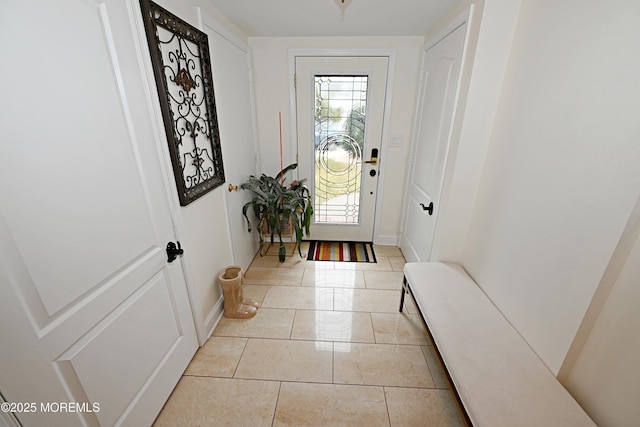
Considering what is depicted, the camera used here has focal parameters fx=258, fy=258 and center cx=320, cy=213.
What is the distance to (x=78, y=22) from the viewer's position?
85cm

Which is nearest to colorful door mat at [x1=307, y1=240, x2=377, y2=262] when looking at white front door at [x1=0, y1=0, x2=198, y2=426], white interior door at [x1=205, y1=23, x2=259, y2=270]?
white interior door at [x1=205, y1=23, x2=259, y2=270]

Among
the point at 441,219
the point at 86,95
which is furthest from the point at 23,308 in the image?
the point at 441,219

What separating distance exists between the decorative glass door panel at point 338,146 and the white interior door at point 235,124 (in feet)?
2.34

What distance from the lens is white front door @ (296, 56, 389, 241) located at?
2.55 meters

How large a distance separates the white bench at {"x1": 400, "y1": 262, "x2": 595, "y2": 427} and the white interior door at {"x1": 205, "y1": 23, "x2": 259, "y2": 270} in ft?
5.16

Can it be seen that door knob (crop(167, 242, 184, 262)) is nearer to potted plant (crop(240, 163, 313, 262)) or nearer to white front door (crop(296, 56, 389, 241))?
potted plant (crop(240, 163, 313, 262))

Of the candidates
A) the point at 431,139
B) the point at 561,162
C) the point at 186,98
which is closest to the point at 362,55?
the point at 431,139

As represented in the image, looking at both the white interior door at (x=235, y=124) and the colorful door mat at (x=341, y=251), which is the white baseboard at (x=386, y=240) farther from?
the white interior door at (x=235, y=124)

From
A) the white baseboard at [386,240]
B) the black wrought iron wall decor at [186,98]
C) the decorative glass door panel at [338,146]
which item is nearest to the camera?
the black wrought iron wall decor at [186,98]

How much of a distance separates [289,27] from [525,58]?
1.78 metres

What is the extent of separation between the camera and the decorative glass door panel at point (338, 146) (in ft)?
8.61

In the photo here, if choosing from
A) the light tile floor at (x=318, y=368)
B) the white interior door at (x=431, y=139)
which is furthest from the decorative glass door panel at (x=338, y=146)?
the light tile floor at (x=318, y=368)

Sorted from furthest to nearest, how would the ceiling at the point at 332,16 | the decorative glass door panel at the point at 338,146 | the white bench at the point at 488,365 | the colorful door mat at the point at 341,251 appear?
the colorful door mat at the point at 341,251
the decorative glass door panel at the point at 338,146
the ceiling at the point at 332,16
the white bench at the point at 488,365

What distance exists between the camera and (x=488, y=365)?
1.13 metres
